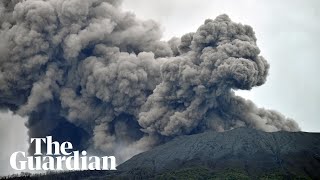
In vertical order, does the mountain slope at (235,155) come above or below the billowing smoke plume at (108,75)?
below

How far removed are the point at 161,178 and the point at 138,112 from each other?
9.83m

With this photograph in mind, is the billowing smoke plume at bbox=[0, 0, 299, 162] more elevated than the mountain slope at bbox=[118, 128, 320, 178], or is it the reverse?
the billowing smoke plume at bbox=[0, 0, 299, 162]

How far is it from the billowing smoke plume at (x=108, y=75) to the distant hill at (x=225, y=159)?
18.0 ft

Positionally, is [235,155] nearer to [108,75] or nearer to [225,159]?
[225,159]

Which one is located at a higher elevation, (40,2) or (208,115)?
(40,2)

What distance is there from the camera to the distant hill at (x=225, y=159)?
71.9 metres

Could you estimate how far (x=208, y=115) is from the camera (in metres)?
70.1

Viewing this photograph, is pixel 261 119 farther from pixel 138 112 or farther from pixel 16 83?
pixel 16 83

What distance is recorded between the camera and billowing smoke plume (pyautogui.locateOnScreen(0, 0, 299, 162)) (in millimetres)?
66125

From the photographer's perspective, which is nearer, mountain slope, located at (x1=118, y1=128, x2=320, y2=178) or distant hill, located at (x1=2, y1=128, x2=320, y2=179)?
distant hill, located at (x1=2, y1=128, x2=320, y2=179)

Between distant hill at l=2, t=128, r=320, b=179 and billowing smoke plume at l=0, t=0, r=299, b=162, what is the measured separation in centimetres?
548

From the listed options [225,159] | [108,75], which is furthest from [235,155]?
[108,75]

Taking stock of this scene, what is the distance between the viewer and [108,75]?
6756cm

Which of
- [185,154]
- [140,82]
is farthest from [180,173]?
[140,82]
